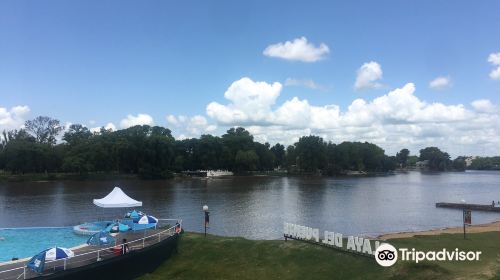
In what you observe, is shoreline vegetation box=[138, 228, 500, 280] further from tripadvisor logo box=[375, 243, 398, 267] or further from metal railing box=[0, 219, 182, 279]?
metal railing box=[0, 219, 182, 279]

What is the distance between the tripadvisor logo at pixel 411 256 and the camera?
25297 millimetres

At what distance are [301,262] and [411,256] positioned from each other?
675cm

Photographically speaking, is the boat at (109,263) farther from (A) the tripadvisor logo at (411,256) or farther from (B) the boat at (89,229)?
(A) the tripadvisor logo at (411,256)

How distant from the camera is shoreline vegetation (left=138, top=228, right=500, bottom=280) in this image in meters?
23.8

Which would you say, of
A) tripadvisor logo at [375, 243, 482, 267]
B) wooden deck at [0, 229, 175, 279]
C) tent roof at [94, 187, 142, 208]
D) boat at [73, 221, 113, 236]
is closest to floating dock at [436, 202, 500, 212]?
tripadvisor logo at [375, 243, 482, 267]

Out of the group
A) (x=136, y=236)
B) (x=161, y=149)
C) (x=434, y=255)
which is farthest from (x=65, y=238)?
(x=161, y=149)

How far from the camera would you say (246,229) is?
183 feet

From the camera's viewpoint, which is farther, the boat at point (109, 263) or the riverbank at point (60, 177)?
the riverbank at point (60, 177)

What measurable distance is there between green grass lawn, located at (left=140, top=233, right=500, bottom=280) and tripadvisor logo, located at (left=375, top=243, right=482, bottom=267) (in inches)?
19.4

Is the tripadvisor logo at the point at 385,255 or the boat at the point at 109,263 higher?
the tripadvisor logo at the point at 385,255

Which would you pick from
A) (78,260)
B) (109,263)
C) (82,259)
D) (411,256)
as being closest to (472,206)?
(411,256)

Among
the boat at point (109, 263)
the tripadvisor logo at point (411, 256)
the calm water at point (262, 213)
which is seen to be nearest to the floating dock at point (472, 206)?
the calm water at point (262, 213)

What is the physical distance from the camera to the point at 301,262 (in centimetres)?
2844

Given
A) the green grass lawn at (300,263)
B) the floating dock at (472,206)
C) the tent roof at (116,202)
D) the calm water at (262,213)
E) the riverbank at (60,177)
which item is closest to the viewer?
the green grass lawn at (300,263)
